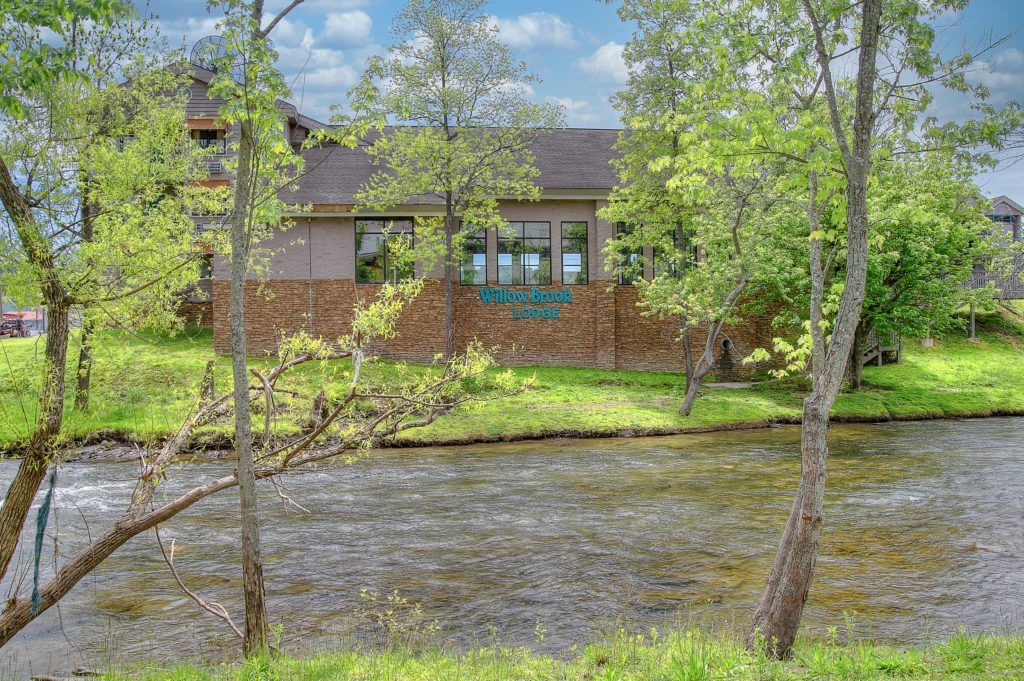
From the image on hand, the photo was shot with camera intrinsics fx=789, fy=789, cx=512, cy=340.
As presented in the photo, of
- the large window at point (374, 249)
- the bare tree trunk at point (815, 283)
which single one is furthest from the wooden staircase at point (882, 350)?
the bare tree trunk at point (815, 283)

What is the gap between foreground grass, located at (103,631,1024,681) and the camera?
5.60 metres

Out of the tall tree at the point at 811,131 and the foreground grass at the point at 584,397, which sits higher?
the tall tree at the point at 811,131

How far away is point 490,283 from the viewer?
1133 inches

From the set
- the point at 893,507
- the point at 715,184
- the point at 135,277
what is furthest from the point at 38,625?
the point at 715,184

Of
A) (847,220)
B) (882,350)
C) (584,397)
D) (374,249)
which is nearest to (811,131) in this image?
(847,220)

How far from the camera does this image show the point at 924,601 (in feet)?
29.0

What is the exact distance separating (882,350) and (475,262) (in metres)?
16.2

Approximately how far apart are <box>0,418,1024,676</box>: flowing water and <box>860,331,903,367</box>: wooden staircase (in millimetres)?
10828

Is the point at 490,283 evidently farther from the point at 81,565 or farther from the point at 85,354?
the point at 81,565

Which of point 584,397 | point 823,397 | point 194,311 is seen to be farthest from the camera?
point 194,311

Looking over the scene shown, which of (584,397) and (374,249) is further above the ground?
(374,249)

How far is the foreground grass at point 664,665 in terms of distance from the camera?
5602mm

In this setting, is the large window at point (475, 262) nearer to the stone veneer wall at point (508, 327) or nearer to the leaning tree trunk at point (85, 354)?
the stone veneer wall at point (508, 327)

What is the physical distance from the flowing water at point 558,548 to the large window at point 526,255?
37.7ft
